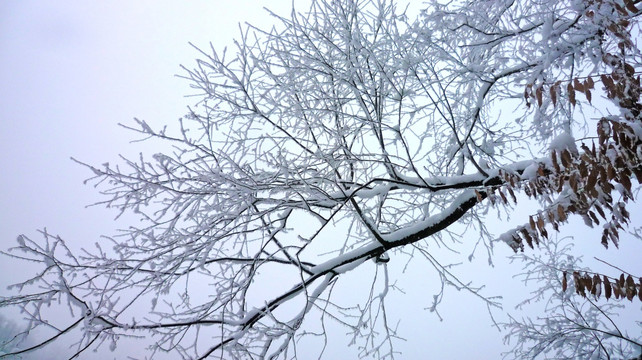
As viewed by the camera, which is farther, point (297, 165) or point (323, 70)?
point (323, 70)

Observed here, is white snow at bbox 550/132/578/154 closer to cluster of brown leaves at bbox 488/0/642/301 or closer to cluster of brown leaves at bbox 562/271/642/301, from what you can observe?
cluster of brown leaves at bbox 488/0/642/301

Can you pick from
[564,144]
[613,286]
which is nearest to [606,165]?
[564,144]

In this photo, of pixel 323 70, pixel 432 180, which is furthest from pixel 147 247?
pixel 432 180

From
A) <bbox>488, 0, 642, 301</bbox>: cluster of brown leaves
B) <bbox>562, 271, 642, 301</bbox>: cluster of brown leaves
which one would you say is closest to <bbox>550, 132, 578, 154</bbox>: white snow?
<bbox>488, 0, 642, 301</bbox>: cluster of brown leaves

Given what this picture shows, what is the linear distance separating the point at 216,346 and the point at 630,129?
3.50 metres

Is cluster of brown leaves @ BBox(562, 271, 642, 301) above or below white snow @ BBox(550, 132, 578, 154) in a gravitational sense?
below

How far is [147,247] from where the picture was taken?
343 cm

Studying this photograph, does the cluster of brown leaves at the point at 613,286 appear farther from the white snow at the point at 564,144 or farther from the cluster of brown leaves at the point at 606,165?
the white snow at the point at 564,144

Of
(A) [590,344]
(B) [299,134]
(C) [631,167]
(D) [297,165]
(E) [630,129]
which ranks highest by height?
(B) [299,134]

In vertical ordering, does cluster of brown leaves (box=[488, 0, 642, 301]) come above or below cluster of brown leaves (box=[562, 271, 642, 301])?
above

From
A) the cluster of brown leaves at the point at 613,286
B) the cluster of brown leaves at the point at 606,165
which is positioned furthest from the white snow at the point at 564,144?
the cluster of brown leaves at the point at 613,286

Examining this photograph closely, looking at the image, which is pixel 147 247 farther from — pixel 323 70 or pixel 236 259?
pixel 323 70

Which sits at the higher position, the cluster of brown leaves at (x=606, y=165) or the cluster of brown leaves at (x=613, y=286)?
the cluster of brown leaves at (x=606, y=165)

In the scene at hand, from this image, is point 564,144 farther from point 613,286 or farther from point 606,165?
point 613,286
